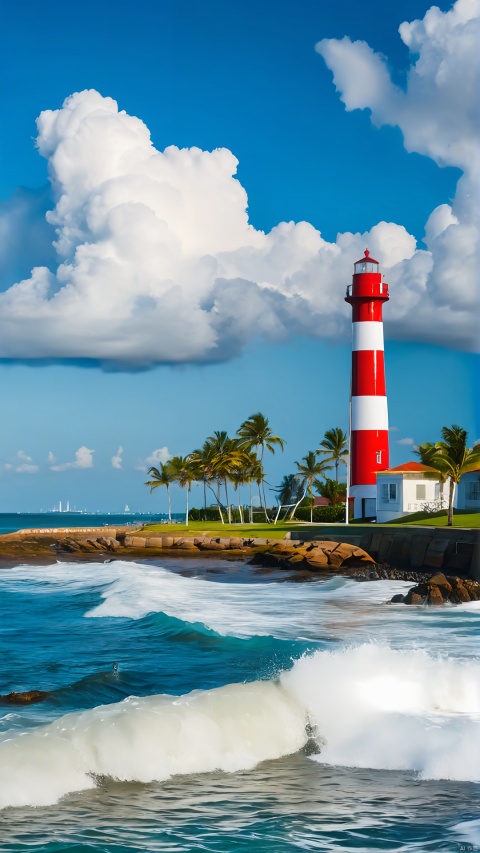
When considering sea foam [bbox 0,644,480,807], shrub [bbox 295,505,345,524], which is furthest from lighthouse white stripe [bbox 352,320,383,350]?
sea foam [bbox 0,644,480,807]

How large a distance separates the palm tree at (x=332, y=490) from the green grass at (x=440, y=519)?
17.6 meters

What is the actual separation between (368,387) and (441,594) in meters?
22.5

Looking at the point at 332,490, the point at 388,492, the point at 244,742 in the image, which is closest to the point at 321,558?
the point at 388,492

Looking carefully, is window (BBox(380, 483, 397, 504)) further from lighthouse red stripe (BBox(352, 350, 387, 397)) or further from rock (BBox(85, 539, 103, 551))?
rock (BBox(85, 539, 103, 551))

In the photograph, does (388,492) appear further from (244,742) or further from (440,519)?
(244,742)

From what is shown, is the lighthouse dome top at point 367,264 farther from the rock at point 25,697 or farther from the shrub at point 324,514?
the rock at point 25,697

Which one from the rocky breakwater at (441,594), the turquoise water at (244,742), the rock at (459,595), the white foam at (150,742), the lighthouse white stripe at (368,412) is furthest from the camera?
the lighthouse white stripe at (368,412)

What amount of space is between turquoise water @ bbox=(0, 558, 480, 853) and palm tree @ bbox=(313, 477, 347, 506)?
4241 centimetres

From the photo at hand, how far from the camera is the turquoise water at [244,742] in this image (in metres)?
5.74

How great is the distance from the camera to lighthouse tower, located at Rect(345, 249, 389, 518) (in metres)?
40.0

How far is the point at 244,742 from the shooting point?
305 inches

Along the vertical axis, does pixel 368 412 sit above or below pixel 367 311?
below

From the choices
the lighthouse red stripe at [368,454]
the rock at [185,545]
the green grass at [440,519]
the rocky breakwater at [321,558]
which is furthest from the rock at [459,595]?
the lighthouse red stripe at [368,454]

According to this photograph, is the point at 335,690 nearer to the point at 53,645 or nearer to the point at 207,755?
the point at 207,755
